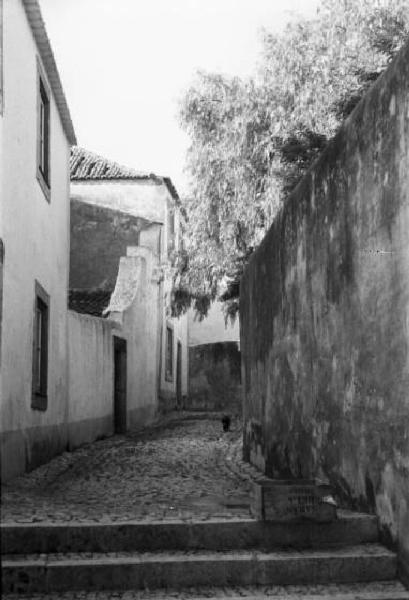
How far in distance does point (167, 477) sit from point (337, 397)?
3.18 meters

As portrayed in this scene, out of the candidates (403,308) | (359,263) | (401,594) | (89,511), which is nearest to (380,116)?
(359,263)

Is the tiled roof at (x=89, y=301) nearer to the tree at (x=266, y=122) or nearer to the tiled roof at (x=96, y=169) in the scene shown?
the tree at (x=266, y=122)

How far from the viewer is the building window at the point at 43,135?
9.39 metres


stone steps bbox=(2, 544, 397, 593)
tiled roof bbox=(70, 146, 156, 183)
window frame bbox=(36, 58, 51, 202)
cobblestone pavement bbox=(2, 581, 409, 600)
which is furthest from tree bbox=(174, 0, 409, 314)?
cobblestone pavement bbox=(2, 581, 409, 600)

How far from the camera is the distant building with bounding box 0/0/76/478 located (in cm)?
746

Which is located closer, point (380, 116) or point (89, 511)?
point (380, 116)

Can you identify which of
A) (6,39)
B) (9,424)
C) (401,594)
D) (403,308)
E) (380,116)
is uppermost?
(6,39)

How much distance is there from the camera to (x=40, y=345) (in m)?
9.54

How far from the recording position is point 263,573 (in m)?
4.59

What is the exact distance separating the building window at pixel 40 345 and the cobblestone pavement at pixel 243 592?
471 centimetres

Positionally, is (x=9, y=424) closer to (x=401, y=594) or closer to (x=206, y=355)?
(x=401, y=594)

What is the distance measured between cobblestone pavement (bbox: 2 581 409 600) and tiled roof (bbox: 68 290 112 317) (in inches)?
529

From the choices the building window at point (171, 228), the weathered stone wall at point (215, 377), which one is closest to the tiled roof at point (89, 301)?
the building window at point (171, 228)

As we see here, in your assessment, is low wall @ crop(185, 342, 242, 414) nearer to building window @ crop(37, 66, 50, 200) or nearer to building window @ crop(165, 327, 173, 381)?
building window @ crop(165, 327, 173, 381)
